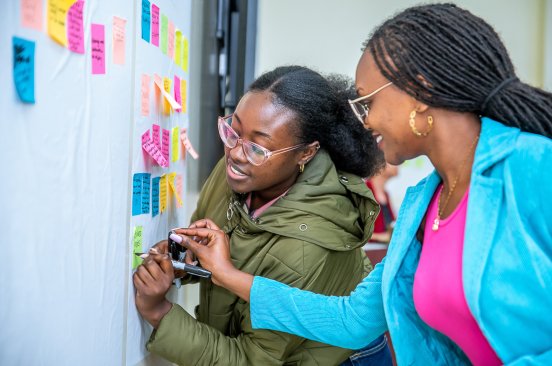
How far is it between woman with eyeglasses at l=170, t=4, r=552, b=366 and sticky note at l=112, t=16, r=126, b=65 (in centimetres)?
48

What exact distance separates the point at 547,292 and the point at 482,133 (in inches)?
10.8

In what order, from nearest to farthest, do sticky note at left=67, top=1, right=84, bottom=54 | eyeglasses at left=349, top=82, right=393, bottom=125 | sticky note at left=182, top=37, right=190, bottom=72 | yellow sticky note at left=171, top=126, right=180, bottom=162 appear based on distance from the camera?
sticky note at left=67, top=1, right=84, bottom=54, eyeglasses at left=349, top=82, right=393, bottom=125, yellow sticky note at left=171, top=126, right=180, bottom=162, sticky note at left=182, top=37, right=190, bottom=72

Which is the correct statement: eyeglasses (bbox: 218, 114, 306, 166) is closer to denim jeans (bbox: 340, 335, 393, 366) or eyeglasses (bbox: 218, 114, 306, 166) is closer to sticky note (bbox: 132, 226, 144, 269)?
sticky note (bbox: 132, 226, 144, 269)

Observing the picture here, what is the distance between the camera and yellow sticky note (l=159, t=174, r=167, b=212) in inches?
59.6

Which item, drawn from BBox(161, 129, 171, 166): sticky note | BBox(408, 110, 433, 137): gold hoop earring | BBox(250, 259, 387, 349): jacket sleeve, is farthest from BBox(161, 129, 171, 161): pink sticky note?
BBox(408, 110, 433, 137): gold hoop earring

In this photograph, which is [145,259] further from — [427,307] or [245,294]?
[427,307]

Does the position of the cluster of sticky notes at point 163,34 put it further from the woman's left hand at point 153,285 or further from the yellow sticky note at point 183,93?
the woman's left hand at point 153,285

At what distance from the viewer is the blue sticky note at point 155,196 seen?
1.44 m

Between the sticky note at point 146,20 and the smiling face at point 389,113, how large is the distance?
521mm

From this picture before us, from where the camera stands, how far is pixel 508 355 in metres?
0.92

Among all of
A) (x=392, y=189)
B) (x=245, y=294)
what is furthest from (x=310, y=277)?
(x=392, y=189)

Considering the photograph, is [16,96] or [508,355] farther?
[508,355]

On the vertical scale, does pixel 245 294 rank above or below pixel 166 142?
below

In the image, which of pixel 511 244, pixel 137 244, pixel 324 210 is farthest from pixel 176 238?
pixel 511 244
